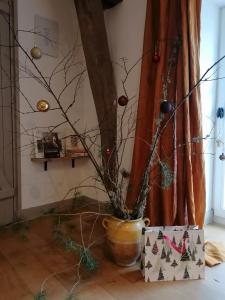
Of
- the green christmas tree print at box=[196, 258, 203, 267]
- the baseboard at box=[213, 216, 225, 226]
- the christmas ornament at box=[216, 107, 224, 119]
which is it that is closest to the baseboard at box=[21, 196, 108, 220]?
the baseboard at box=[213, 216, 225, 226]

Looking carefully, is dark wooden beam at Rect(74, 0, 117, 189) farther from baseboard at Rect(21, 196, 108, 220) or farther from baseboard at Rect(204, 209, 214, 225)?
baseboard at Rect(204, 209, 214, 225)

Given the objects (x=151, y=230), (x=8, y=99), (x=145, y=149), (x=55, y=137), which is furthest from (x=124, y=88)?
(x=151, y=230)

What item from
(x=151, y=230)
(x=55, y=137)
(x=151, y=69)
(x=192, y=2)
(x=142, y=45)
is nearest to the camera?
(x=151, y=230)

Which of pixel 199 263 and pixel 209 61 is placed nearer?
pixel 199 263

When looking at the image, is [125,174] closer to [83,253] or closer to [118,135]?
[118,135]

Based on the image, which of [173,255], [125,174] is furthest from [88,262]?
[125,174]

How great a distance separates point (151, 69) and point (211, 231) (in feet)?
4.43

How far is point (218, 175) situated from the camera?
2326 mm

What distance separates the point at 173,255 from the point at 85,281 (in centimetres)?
50

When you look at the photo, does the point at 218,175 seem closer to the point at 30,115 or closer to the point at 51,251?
the point at 51,251

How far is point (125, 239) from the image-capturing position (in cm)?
162

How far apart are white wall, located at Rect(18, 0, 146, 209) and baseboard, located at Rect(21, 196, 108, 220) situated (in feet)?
0.15

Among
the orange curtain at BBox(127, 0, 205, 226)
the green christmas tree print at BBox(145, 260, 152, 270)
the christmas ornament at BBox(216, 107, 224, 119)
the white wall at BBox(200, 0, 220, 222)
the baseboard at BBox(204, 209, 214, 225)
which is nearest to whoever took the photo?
the green christmas tree print at BBox(145, 260, 152, 270)

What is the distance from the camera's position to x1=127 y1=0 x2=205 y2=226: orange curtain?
1890 millimetres
